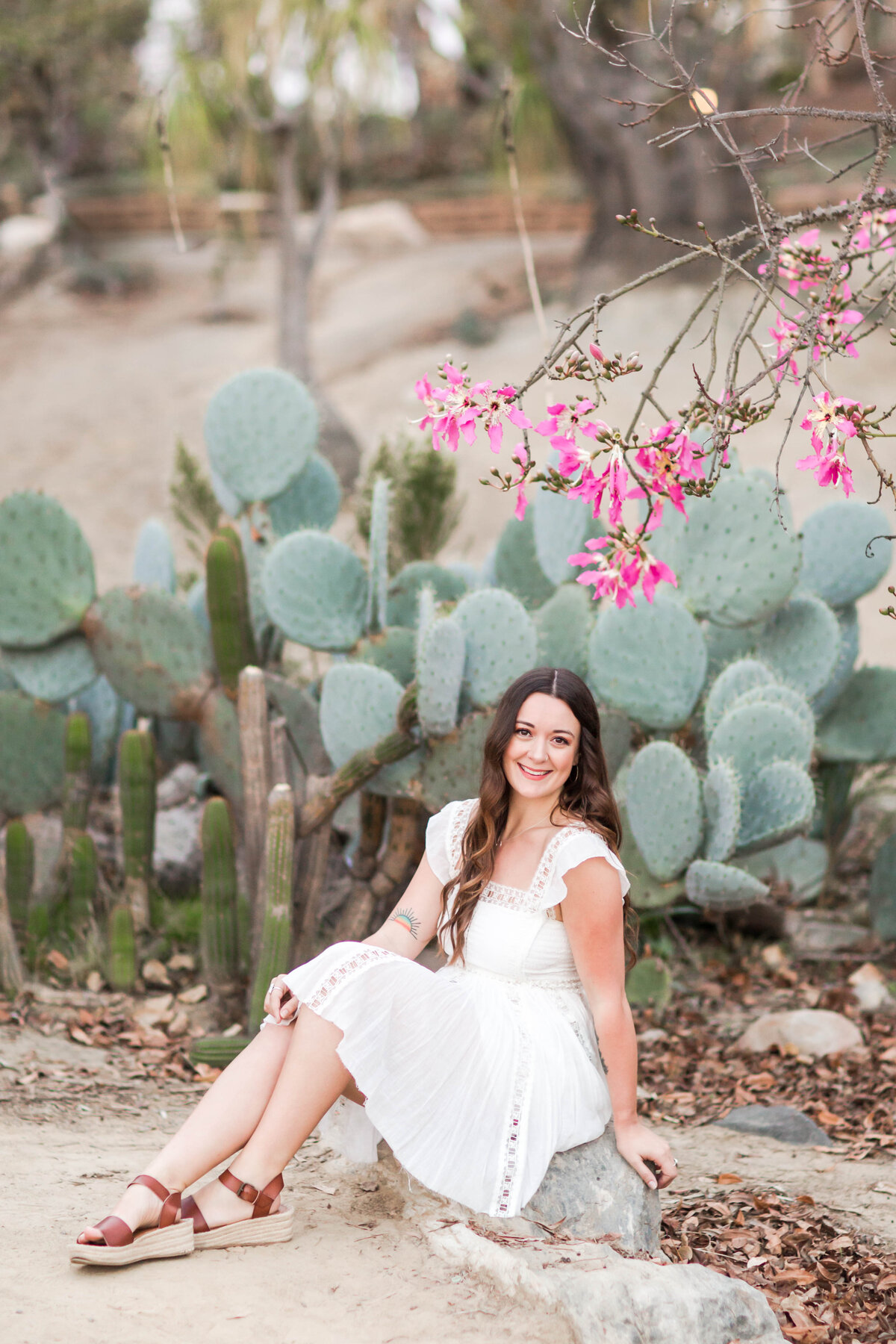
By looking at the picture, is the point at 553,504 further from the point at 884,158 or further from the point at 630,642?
the point at 884,158

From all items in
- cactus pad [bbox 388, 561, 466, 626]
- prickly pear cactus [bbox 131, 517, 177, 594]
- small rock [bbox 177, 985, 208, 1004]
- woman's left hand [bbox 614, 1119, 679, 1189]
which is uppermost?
prickly pear cactus [bbox 131, 517, 177, 594]

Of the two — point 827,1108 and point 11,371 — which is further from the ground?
point 11,371

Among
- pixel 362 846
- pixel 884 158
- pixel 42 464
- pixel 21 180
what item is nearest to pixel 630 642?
pixel 362 846

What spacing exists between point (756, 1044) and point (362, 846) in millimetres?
1201

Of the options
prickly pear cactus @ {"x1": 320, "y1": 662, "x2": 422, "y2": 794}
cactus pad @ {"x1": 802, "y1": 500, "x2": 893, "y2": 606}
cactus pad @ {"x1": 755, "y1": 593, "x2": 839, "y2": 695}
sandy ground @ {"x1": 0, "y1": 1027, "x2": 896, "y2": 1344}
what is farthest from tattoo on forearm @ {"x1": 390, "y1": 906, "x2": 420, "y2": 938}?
cactus pad @ {"x1": 802, "y1": 500, "x2": 893, "y2": 606}

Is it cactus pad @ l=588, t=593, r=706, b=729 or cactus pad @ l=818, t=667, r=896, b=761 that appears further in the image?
cactus pad @ l=818, t=667, r=896, b=761

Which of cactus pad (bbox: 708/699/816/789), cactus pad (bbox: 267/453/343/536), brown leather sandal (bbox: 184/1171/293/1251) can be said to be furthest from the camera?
cactus pad (bbox: 267/453/343/536)

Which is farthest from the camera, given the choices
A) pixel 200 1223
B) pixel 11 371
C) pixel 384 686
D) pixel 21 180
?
pixel 21 180

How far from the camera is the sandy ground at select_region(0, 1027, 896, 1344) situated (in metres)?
1.77

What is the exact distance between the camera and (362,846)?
11.7 feet

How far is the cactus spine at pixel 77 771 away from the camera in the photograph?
374 centimetres

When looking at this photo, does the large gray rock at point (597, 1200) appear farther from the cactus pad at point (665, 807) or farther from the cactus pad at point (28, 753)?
the cactus pad at point (28, 753)

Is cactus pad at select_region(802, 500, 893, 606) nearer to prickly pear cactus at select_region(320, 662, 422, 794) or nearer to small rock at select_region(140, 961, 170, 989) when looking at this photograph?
prickly pear cactus at select_region(320, 662, 422, 794)

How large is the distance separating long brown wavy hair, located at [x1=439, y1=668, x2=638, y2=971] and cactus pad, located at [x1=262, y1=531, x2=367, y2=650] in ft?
4.38
